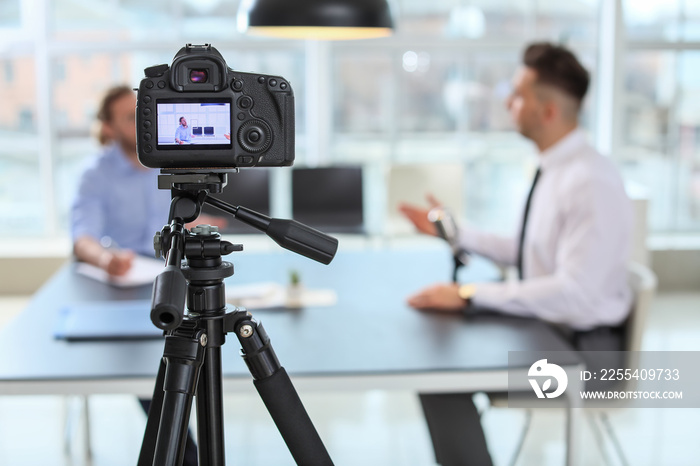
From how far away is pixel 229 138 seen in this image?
116cm

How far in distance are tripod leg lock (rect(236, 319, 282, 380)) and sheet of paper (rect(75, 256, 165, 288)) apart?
1511 millimetres

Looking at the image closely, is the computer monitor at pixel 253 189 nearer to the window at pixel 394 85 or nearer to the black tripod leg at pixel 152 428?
the window at pixel 394 85

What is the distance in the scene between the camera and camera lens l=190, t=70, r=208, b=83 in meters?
1.15

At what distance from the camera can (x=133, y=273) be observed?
9.00 ft

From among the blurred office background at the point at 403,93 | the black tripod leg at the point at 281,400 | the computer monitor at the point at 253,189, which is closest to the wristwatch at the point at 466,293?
the black tripod leg at the point at 281,400

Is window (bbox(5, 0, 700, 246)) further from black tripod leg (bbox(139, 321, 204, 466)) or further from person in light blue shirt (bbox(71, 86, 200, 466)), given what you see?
black tripod leg (bbox(139, 321, 204, 466))

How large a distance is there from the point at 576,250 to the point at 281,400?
1.39 meters

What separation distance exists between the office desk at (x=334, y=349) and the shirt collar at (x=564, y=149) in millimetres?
603

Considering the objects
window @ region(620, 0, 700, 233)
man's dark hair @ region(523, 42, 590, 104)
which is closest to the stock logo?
man's dark hair @ region(523, 42, 590, 104)

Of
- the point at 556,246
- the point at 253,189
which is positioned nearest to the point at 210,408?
the point at 556,246

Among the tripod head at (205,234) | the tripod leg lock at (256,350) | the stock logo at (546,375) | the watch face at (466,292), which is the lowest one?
the stock logo at (546,375)

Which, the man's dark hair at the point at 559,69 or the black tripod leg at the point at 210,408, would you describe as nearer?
the black tripod leg at the point at 210,408

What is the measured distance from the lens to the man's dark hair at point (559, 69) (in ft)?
8.72

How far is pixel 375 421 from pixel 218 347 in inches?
88.8
